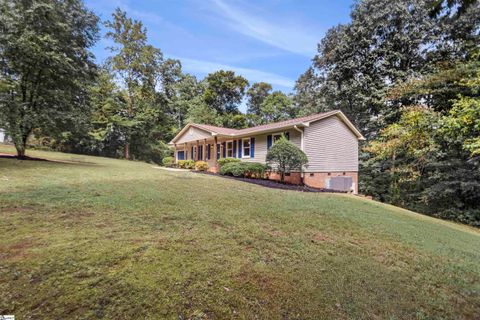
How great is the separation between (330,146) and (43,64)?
1547cm

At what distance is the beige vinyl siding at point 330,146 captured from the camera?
1359cm

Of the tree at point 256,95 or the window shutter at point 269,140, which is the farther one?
the tree at point 256,95

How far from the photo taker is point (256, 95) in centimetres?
3644

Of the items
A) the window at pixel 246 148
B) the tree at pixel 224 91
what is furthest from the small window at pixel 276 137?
the tree at pixel 224 91

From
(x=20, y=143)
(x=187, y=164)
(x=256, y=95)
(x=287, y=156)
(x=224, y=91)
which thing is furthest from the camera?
(x=256, y=95)

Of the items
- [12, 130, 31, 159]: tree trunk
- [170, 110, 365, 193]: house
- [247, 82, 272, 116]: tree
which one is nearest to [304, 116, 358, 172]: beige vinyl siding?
[170, 110, 365, 193]: house

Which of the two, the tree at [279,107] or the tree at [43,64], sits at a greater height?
the tree at [279,107]

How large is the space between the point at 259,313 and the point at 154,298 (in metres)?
1.03

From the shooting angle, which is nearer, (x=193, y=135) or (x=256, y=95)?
(x=193, y=135)

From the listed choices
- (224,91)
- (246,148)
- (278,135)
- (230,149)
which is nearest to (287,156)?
(278,135)

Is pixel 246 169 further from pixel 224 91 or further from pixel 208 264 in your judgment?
pixel 224 91

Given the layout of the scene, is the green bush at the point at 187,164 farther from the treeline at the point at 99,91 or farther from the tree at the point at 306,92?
the tree at the point at 306,92

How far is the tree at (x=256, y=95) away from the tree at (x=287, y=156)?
24.3m

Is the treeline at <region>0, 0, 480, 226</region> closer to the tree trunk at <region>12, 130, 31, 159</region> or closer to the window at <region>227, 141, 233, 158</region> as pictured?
the tree trunk at <region>12, 130, 31, 159</region>
